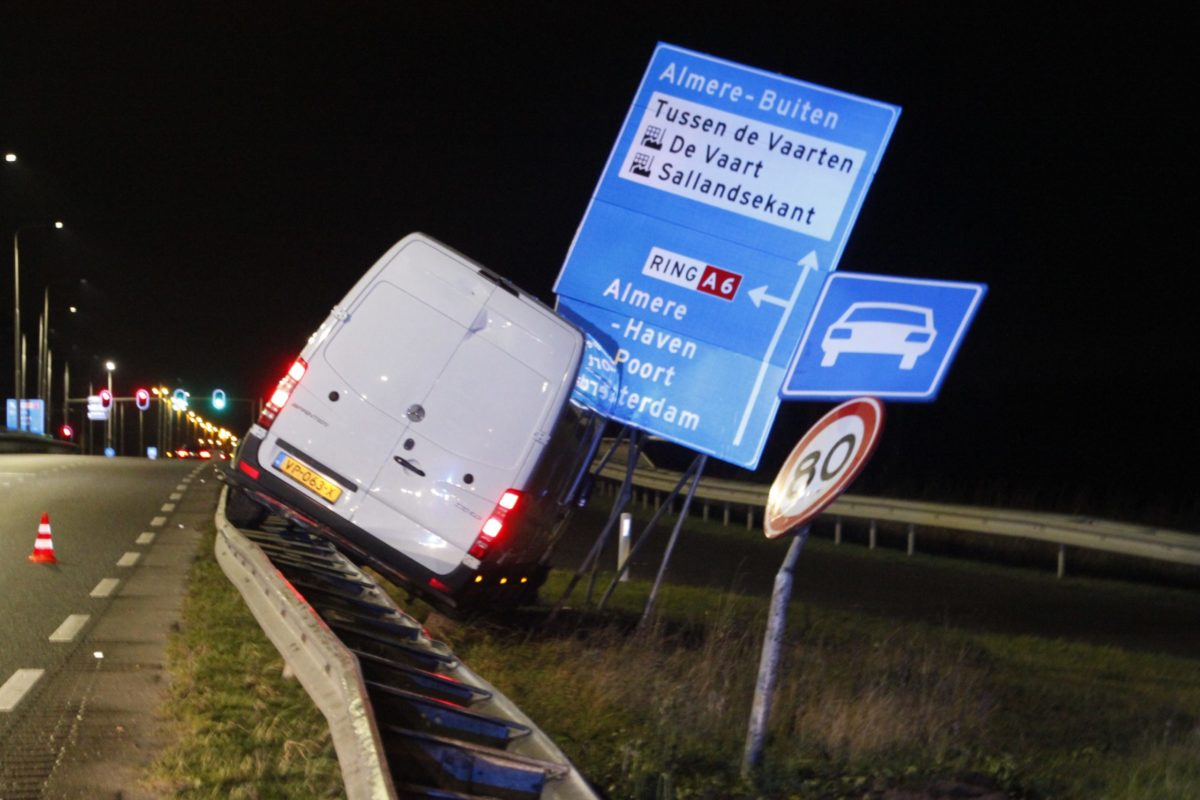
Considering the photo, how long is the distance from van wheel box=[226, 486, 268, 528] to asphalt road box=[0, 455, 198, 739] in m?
1.11

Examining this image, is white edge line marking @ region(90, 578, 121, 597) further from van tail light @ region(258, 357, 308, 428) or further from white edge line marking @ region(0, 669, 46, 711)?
white edge line marking @ region(0, 669, 46, 711)

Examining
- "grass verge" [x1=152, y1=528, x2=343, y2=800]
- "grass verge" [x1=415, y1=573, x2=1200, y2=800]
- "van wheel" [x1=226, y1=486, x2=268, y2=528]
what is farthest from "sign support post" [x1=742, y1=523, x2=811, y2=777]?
"van wheel" [x1=226, y1=486, x2=268, y2=528]

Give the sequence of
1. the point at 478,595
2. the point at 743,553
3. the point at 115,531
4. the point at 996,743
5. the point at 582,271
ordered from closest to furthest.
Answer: the point at 996,743, the point at 478,595, the point at 582,271, the point at 115,531, the point at 743,553

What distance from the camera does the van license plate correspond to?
33.7ft

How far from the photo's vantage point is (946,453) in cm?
4075

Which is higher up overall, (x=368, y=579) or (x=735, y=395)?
(x=735, y=395)

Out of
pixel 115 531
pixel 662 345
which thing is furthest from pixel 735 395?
pixel 115 531

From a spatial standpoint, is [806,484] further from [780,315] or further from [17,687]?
[17,687]

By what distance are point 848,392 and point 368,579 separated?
562 centimetres

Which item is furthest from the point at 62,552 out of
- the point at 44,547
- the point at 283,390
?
the point at 283,390

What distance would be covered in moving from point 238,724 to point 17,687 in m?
1.70

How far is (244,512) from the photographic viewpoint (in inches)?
510

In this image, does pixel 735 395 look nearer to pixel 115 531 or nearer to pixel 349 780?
pixel 349 780

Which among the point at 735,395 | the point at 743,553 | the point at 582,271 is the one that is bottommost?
the point at 743,553
